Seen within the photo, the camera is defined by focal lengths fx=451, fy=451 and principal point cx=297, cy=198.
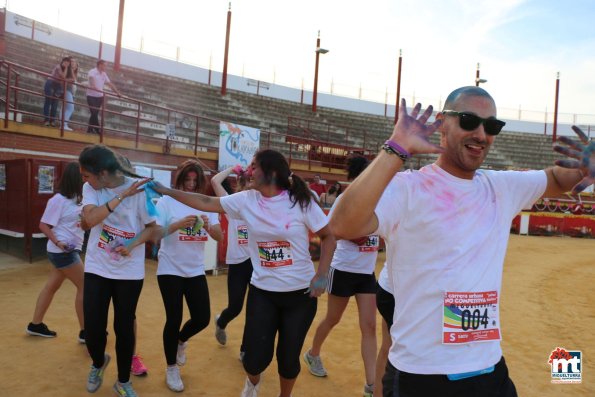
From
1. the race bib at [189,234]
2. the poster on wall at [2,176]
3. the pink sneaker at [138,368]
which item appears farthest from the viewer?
the poster on wall at [2,176]

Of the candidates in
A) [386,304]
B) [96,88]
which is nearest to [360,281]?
[386,304]

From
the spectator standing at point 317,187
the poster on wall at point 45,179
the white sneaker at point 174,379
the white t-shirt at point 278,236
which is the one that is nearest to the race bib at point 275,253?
the white t-shirt at point 278,236

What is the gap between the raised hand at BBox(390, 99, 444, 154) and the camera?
1576mm

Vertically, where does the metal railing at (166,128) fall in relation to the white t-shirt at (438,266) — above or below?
above

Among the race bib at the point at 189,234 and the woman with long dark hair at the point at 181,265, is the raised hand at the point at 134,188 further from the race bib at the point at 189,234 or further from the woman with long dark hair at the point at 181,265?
the race bib at the point at 189,234

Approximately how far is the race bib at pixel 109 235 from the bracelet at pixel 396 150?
2.60 metres

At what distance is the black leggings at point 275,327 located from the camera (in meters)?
3.13

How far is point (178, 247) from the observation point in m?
3.88

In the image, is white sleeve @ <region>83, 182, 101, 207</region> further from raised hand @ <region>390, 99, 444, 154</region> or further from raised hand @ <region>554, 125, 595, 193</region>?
raised hand @ <region>554, 125, 595, 193</region>

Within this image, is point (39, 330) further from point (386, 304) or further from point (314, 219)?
point (386, 304)

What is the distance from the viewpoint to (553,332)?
605 centimetres

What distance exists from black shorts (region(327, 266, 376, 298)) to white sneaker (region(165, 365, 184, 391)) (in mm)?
1491

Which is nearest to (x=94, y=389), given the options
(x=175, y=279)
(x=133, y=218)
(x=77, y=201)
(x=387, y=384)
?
(x=175, y=279)

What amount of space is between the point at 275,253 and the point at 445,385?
1.67 metres
